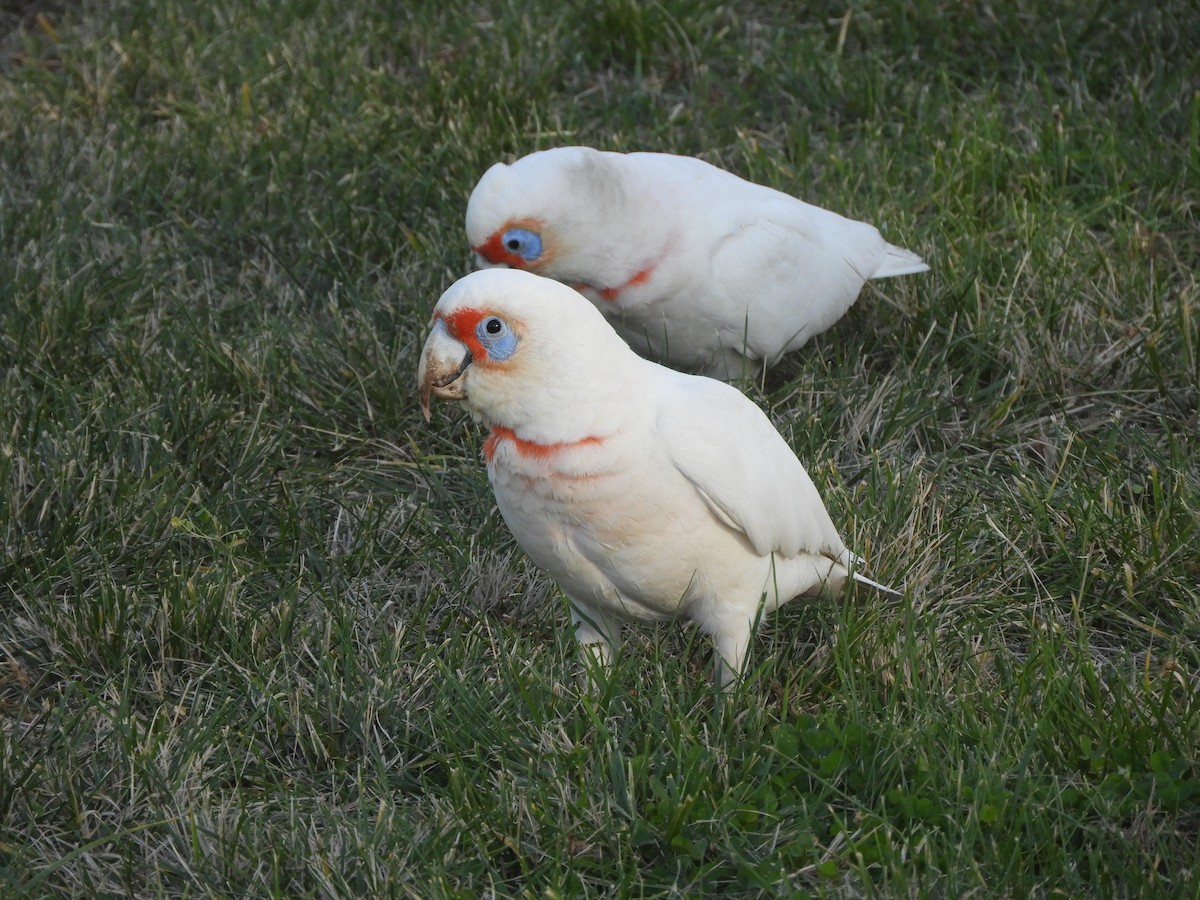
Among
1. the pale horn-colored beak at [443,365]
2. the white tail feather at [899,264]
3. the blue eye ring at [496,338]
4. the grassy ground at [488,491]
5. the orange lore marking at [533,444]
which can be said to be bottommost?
the grassy ground at [488,491]

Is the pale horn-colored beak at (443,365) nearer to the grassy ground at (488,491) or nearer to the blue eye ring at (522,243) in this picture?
the grassy ground at (488,491)

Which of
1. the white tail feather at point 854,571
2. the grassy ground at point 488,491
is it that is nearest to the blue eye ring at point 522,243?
the grassy ground at point 488,491

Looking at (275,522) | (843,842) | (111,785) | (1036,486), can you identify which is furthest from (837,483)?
(111,785)

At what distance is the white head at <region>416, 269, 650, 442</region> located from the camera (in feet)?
7.43

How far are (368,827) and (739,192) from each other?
6.77ft

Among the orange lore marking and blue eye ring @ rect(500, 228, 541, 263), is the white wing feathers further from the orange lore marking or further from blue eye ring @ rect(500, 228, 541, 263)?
blue eye ring @ rect(500, 228, 541, 263)

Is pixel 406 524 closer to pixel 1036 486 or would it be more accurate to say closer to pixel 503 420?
pixel 503 420

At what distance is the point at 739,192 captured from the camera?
11.9ft

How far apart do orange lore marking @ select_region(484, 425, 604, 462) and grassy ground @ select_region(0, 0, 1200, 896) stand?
0.48m

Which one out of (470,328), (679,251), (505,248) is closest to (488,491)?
(505,248)

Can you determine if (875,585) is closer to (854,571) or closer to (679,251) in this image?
(854,571)

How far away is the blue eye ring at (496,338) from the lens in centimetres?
227

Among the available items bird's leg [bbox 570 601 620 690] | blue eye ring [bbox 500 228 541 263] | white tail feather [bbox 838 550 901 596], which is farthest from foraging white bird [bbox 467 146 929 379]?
bird's leg [bbox 570 601 620 690]

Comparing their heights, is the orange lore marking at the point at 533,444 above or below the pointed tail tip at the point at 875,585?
above
